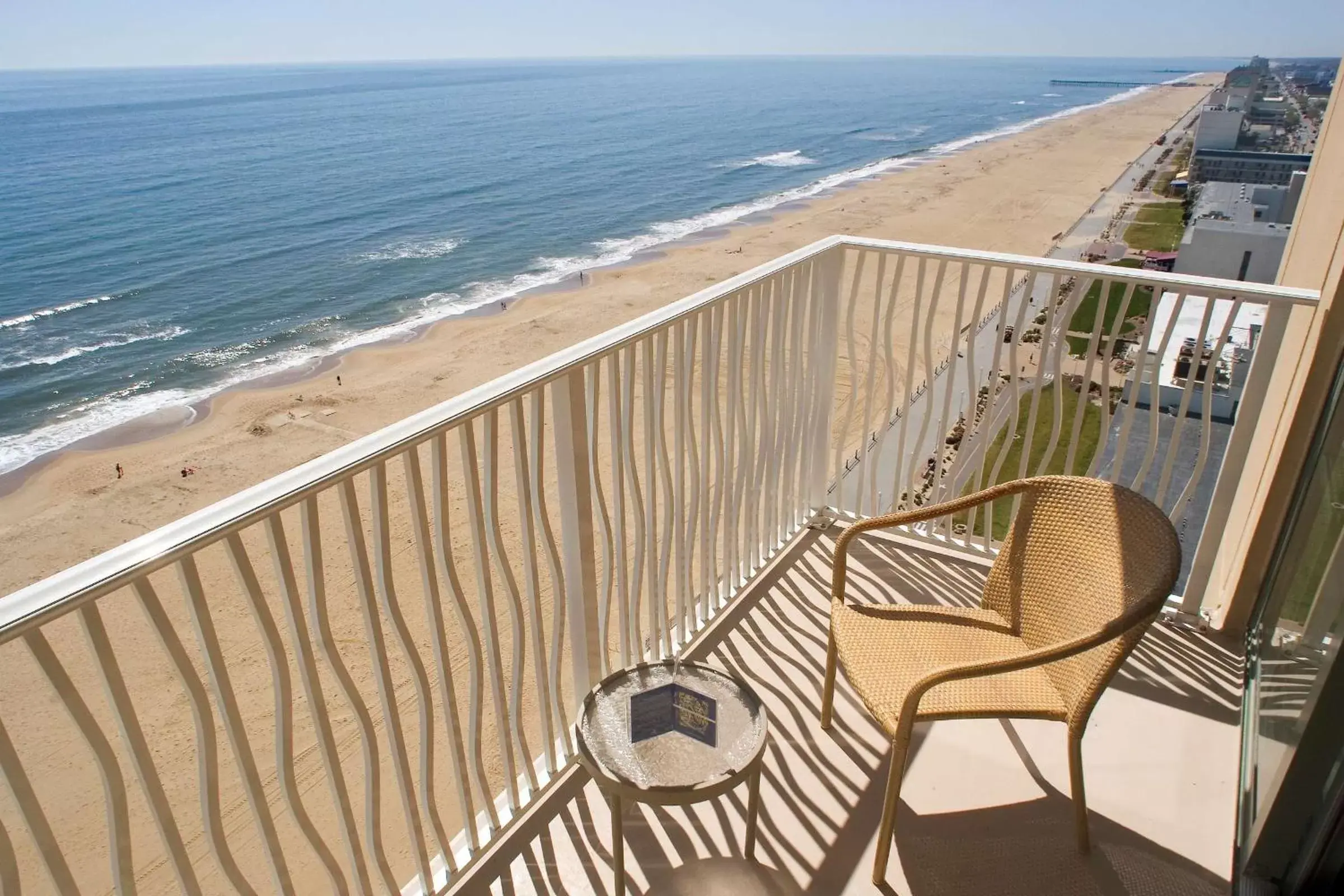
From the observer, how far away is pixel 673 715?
1.67 metres

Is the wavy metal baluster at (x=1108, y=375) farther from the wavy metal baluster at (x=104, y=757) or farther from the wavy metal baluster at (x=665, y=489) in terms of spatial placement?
the wavy metal baluster at (x=104, y=757)

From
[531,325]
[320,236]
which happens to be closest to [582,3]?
[320,236]

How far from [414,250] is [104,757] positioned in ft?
72.6

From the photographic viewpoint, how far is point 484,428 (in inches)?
64.6

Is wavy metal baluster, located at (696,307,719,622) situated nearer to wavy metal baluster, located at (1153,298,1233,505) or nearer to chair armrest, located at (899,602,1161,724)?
chair armrest, located at (899,602,1161,724)

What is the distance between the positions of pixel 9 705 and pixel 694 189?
84.8 ft

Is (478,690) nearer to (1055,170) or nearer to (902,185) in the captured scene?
(902,185)

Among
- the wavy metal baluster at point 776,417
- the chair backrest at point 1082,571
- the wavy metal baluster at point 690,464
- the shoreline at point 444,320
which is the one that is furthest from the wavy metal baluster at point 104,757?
the shoreline at point 444,320

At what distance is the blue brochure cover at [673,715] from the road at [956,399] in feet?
4.54

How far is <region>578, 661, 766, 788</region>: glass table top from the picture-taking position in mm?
1552

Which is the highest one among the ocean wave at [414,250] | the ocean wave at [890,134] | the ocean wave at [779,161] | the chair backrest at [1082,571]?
the chair backrest at [1082,571]

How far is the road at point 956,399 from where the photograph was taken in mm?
3113

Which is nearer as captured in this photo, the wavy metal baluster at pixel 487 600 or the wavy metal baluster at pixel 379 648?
the wavy metal baluster at pixel 379 648

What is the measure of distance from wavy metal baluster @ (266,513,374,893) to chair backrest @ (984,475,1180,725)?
56.9 inches
